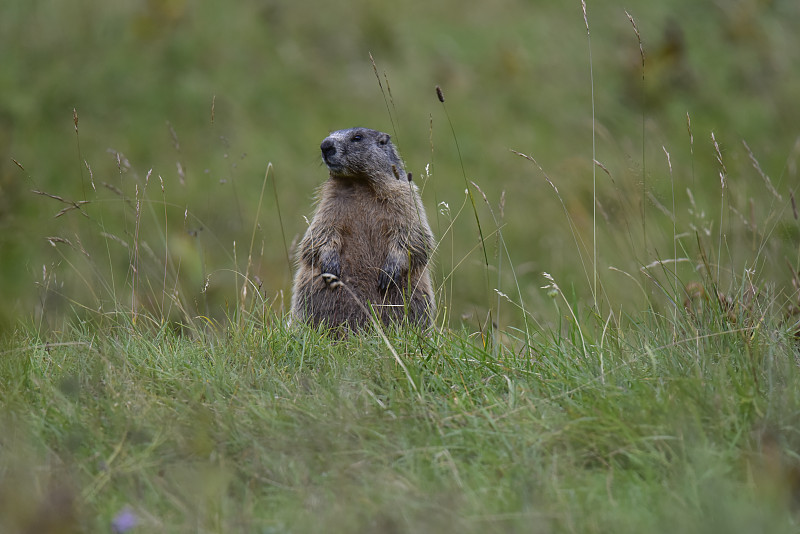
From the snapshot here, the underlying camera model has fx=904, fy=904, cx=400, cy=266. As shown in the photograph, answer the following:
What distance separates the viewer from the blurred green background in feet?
34.1

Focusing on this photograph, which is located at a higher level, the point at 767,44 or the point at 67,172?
the point at 767,44

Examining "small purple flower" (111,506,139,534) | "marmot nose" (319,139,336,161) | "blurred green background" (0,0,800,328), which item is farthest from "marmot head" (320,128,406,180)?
"blurred green background" (0,0,800,328)

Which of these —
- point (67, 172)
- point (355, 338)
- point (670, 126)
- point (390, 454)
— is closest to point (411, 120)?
point (670, 126)

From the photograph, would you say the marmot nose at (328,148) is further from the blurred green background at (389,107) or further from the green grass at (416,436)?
the blurred green background at (389,107)

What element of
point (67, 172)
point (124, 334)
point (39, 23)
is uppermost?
point (39, 23)

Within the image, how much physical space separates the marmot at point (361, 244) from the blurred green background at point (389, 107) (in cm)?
361

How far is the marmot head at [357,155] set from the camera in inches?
218

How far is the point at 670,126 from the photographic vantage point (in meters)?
12.5

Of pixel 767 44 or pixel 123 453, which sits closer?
pixel 123 453

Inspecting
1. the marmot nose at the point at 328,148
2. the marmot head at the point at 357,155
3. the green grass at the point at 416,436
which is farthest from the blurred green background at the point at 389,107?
the green grass at the point at 416,436

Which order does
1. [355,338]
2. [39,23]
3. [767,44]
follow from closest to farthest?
[355,338], [39,23], [767,44]

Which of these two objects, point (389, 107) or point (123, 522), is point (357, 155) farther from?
point (389, 107)

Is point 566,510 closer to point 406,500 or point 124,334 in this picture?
point 406,500

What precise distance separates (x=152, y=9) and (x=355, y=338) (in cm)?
957
